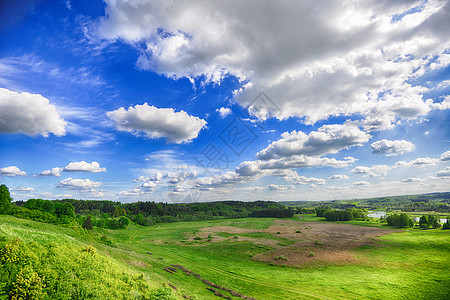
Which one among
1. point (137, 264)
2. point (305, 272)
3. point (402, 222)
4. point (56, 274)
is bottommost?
point (402, 222)

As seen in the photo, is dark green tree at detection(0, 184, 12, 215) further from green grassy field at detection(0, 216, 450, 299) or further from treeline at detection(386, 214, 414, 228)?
treeline at detection(386, 214, 414, 228)

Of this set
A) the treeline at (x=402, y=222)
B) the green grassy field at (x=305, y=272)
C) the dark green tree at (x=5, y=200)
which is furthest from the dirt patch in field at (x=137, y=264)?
the treeline at (x=402, y=222)

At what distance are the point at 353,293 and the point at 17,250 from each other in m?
43.4

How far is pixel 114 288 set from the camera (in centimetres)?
1488

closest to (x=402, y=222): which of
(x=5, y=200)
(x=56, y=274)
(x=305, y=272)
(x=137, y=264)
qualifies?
(x=305, y=272)

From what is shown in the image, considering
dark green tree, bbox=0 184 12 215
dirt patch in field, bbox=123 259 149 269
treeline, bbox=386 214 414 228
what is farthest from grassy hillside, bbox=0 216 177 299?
treeline, bbox=386 214 414 228

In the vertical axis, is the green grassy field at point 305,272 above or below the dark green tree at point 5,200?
below

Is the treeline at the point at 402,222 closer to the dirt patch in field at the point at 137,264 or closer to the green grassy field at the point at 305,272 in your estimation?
the green grassy field at the point at 305,272

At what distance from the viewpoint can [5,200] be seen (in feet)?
176

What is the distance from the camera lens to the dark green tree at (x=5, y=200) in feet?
166

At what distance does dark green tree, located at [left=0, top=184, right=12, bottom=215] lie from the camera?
50.5m

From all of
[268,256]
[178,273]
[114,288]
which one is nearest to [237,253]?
[268,256]

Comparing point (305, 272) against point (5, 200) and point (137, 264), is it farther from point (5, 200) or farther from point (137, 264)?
point (5, 200)

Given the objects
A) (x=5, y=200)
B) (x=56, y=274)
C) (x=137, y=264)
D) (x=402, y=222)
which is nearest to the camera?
(x=56, y=274)
